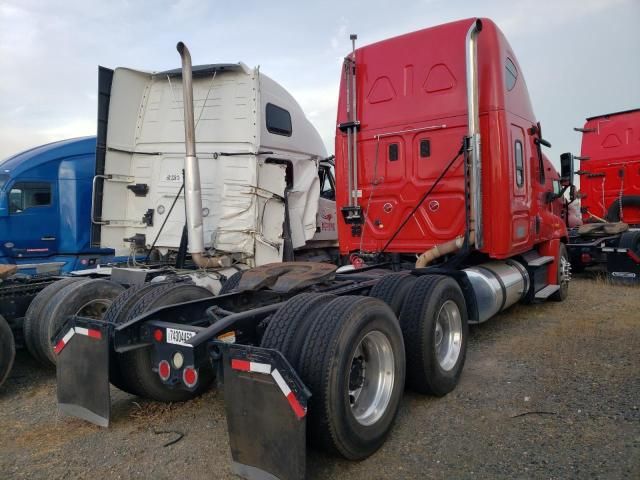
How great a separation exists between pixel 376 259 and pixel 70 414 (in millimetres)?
3810

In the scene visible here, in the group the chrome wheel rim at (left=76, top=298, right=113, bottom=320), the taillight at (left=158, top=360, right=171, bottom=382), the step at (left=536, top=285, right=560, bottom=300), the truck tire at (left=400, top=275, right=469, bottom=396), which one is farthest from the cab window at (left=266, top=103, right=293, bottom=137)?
the taillight at (left=158, top=360, right=171, bottom=382)

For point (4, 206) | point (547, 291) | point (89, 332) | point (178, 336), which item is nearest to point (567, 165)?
point (547, 291)

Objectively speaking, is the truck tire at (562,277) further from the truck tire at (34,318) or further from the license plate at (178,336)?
the truck tire at (34,318)

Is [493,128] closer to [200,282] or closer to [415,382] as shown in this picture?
[415,382]

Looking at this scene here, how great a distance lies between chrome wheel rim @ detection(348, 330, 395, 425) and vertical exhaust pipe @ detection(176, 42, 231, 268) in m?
3.40

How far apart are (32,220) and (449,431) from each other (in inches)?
340

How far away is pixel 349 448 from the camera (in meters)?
2.89

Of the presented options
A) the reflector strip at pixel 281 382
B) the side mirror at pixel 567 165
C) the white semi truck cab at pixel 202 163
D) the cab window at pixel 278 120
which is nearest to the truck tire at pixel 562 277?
the side mirror at pixel 567 165

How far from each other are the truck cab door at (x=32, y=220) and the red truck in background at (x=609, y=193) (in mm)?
10390

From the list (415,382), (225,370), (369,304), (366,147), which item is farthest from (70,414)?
(366,147)

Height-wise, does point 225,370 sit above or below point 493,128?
below

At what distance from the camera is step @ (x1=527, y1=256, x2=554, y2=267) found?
705 centimetres

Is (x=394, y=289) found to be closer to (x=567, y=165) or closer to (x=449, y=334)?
(x=449, y=334)

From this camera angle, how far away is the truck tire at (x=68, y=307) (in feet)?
16.0
